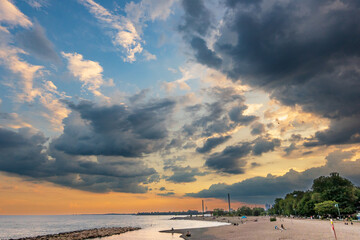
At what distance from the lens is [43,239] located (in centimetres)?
7944

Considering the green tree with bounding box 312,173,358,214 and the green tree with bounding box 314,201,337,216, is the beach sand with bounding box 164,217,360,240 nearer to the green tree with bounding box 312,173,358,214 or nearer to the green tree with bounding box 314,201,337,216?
the green tree with bounding box 314,201,337,216

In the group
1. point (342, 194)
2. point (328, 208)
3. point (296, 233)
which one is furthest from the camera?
point (342, 194)

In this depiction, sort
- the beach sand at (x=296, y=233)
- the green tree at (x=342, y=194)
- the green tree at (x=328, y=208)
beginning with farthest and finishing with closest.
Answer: the green tree at (x=342, y=194) → the green tree at (x=328, y=208) → the beach sand at (x=296, y=233)

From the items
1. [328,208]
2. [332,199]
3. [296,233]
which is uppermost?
[332,199]

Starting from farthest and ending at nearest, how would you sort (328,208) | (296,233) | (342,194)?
(342,194)
(328,208)
(296,233)

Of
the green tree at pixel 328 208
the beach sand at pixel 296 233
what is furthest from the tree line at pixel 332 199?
the beach sand at pixel 296 233

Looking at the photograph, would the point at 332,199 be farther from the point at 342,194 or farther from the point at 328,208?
the point at 328,208

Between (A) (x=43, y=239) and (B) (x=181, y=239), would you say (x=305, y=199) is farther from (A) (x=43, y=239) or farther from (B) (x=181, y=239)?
(A) (x=43, y=239)

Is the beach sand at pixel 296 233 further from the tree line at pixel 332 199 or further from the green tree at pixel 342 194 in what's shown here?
the green tree at pixel 342 194

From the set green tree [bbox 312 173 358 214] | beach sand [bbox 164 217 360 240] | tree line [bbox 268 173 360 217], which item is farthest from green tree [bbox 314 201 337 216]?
beach sand [bbox 164 217 360 240]

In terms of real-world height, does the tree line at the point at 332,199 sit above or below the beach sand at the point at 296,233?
above

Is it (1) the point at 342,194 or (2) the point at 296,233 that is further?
(1) the point at 342,194

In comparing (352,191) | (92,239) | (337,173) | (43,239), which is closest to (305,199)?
(337,173)

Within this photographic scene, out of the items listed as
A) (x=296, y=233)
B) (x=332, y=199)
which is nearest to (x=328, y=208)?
(x=332, y=199)
